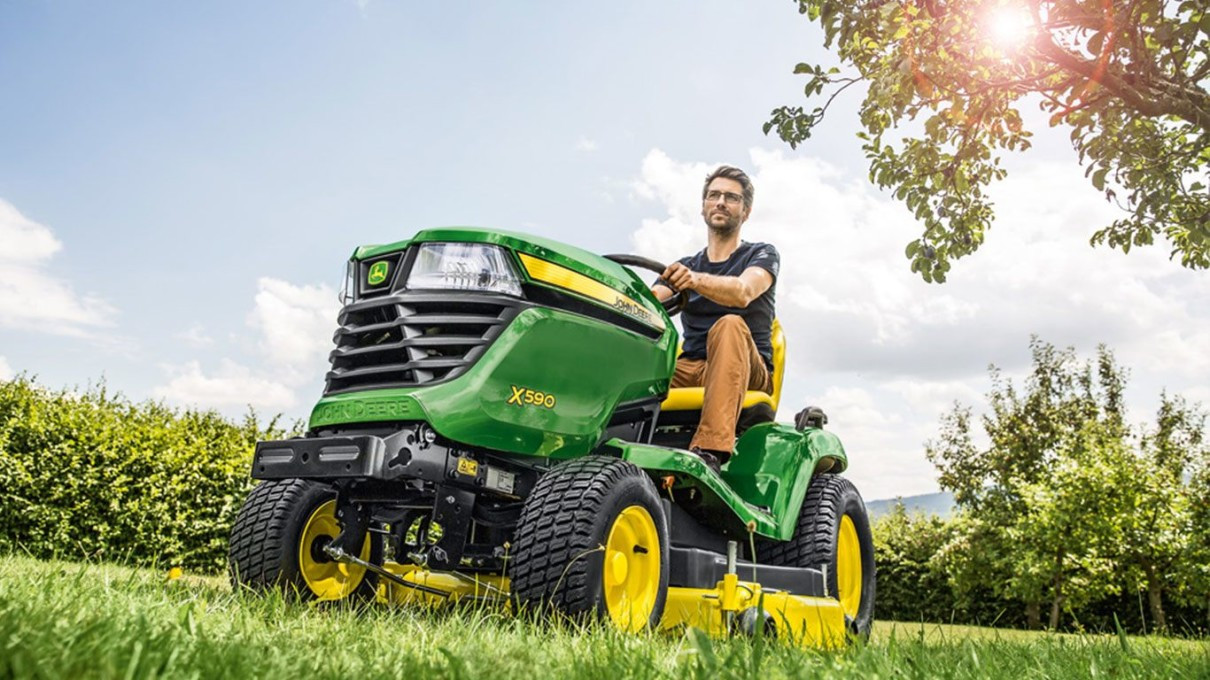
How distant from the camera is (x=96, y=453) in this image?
1067cm

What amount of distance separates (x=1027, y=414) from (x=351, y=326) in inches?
1058

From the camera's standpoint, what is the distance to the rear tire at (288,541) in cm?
354

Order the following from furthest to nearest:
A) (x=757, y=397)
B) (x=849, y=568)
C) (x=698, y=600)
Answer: (x=849, y=568) → (x=757, y=397) → (x=698, y=600)

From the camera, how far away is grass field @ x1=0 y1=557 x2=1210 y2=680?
5.43 ft

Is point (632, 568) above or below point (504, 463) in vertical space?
below

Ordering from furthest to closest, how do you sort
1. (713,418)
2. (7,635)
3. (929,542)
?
(929,542) < (713,418) < (7,635)

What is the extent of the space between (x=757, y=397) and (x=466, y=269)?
180 centimetres

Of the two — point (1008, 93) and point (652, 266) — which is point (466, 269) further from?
point (1008, 93)

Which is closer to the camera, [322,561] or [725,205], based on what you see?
[322,561]

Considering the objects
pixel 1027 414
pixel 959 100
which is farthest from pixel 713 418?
pixel 1027 414

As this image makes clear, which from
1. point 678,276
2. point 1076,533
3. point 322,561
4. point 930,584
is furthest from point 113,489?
point 930,584

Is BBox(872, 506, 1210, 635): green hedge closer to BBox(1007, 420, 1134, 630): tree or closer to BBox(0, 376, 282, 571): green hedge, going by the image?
BBox(1007, 420, 1134, 630): tree

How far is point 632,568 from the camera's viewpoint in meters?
3.31

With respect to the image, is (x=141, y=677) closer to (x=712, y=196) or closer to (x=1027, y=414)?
(x=712, y=196)
